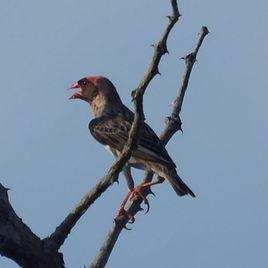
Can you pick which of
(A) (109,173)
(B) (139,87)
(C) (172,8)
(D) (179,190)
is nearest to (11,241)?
(A) (109,173)

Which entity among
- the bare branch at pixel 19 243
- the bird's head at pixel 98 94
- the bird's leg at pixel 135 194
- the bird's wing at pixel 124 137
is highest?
the bird's head at pixel 98 94

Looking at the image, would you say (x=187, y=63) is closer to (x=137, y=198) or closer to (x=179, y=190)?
(x=137, y=198)

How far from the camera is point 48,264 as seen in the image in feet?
18.1

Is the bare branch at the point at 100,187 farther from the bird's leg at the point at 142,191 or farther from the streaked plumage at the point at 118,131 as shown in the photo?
the streaked plumage at the point at 118,131

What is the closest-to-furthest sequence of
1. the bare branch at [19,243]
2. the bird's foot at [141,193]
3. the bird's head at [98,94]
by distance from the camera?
1. the bare branch at [19,243]
2. the bird's foot at [141,193]
3. the bird's head at [98,94]

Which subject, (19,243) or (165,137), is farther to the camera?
(165,137)

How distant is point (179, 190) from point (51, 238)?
418 centimetres

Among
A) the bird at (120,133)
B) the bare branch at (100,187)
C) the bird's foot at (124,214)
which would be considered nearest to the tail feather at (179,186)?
the bird at (120,133)

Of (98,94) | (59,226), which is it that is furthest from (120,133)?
(59,226)

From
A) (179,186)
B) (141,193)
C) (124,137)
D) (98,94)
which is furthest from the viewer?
(98,94)

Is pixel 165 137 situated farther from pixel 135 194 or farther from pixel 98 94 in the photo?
pixel 98 94

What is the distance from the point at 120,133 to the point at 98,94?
2253 mm

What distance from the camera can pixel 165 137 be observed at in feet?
28.4

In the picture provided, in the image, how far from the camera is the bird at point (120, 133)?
991cm
